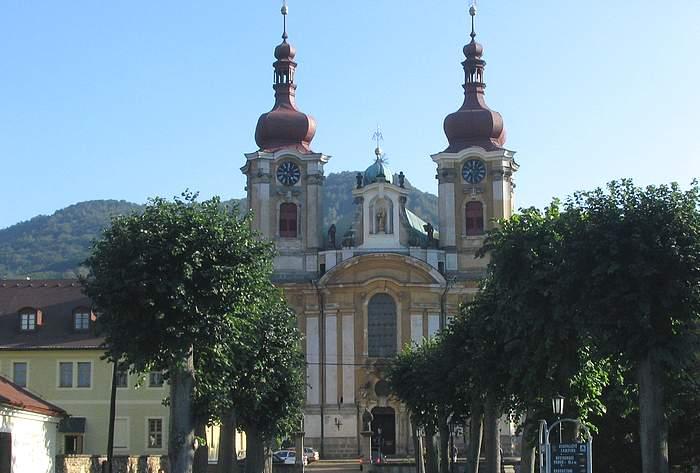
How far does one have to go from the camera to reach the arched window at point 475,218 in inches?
3853

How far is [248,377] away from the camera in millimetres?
54281

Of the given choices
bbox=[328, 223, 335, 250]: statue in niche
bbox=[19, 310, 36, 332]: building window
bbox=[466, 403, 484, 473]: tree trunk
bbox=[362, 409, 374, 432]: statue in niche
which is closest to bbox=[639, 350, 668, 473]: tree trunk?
bbox=[466, 403, 484, 473]: tree trunk

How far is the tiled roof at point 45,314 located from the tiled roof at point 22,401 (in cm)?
1621

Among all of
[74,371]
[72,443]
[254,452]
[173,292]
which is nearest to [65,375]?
[74,371]

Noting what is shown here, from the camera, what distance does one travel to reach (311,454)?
91688 mm

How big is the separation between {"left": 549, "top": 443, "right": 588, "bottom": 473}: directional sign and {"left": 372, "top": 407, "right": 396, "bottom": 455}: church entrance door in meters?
60.2

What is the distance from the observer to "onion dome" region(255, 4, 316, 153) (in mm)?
100500

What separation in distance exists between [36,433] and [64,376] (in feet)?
70.1

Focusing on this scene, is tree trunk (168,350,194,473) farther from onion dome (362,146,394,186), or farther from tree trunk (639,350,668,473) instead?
onion dome (362,146,394,186)

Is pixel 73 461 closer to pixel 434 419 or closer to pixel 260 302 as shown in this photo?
pixel 260 302

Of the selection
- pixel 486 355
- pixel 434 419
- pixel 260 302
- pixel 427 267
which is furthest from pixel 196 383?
pixel 427 267

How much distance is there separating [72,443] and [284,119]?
38227 millimetres

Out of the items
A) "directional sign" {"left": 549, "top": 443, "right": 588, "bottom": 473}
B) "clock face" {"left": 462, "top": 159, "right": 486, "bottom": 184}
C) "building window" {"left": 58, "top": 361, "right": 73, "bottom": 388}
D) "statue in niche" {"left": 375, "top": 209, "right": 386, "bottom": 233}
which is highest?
"clock face" {"left": 462, "top": 159, "right": 486, "bottom": 184}

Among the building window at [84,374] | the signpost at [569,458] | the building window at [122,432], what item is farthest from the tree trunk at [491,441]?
the building window at [122,432]
